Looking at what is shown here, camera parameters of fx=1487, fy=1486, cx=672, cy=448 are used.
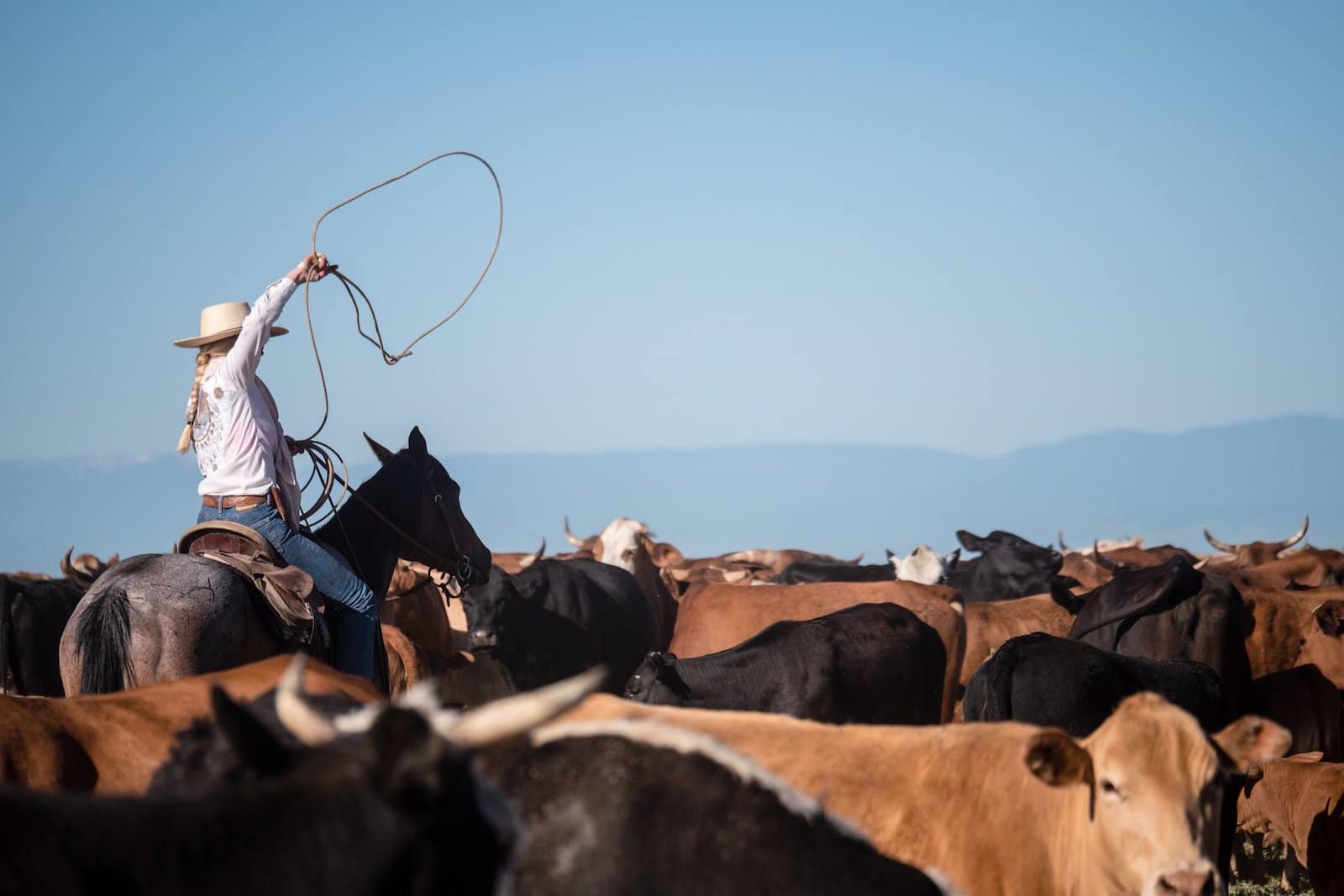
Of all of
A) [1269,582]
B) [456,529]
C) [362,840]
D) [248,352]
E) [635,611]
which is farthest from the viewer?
[1269,582]

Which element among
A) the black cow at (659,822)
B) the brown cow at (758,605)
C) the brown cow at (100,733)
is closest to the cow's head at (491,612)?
the brown cow at (758,605)

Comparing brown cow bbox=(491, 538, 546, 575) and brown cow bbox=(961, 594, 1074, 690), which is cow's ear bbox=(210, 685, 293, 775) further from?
brown cow bbox=(491, 538, 546, 575)

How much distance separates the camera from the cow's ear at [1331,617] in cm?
1190

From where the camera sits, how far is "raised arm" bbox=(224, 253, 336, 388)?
709 centimetres

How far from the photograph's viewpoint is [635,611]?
16.6 metres

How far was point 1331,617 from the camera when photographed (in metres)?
11.9

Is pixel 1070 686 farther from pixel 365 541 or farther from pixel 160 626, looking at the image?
pixel 160 626

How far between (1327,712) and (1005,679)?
456cm

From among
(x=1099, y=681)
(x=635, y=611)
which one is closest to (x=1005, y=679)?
(x=1099, y=681)

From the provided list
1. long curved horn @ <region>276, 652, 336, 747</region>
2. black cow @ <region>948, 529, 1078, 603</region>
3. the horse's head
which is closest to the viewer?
long curved horn @ <region>276, 652, 336, 747</region>

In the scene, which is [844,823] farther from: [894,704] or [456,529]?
[894,704]

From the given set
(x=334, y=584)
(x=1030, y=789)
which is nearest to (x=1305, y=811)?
(x=1030, y=789)

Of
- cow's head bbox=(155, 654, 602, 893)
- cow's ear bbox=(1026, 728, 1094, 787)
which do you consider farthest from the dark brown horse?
cow's head bbox=(155, 654, 602, 893)

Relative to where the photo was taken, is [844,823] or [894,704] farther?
[894,704]
